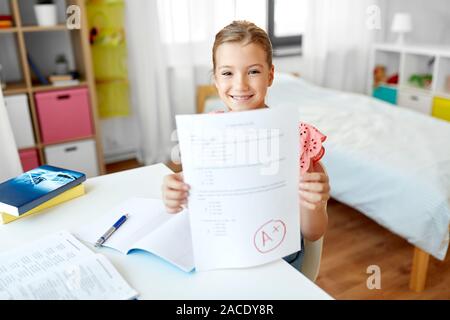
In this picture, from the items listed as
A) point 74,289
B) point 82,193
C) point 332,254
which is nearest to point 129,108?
point 332,254

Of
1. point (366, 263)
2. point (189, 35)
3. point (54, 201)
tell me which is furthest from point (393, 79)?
point (54, 201)

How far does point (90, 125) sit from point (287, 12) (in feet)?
5.79

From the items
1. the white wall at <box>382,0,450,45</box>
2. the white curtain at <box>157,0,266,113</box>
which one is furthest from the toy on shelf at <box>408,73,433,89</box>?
the white curtain at <box>157,0,266,113</box>

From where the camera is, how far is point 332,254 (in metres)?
2.07

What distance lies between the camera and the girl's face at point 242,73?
87cm

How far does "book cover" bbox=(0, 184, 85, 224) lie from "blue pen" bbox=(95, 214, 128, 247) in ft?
0.67

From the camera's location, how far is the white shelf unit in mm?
3273

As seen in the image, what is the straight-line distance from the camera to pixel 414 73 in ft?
11.9

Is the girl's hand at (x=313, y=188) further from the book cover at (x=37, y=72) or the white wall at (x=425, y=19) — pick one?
the white wall at (x=425, y=19)

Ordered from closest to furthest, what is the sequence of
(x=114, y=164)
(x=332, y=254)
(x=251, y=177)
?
(x=251, y=177) < (x=332, y=254) < (x=114, y=164)

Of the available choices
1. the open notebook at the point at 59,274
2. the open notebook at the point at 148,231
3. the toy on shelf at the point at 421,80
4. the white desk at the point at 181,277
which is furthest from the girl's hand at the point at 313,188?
the toy on shelf at the point at 421,80

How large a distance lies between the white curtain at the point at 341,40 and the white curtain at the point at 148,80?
1.22m

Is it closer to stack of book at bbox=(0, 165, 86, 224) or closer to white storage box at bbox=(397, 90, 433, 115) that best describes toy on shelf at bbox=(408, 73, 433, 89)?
white storage box at bbox=(397, 90, 433, 115)
